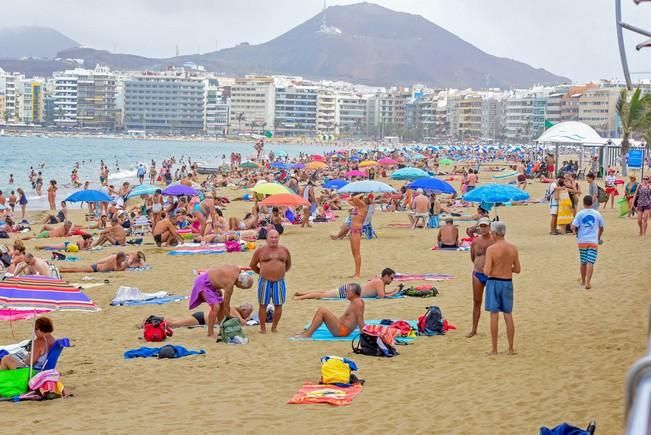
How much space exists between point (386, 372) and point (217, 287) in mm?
2174

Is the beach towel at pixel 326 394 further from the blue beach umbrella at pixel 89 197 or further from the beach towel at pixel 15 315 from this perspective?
the blue beach umbrella at pixel 89 197

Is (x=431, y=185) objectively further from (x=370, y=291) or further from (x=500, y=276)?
Result: (x=500, y=276)

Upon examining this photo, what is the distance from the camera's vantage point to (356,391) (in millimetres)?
6875

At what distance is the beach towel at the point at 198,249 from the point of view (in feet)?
53.3

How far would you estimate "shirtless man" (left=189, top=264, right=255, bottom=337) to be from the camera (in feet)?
29.4

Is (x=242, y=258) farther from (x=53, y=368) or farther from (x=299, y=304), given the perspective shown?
(x=53, y=368)

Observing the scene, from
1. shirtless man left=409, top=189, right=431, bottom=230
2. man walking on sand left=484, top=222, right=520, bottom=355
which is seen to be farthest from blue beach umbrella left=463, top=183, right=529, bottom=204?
man walking on sand left=484, top=222, right=520, bottom=355

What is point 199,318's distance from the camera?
31.8ft

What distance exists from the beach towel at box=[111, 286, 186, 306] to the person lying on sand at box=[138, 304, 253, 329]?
1.40m

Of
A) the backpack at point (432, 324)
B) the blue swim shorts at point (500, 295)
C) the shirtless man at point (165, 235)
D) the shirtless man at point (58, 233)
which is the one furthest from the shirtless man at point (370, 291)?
the shirtless man at point (58, 233)

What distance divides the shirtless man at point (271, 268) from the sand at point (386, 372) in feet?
1.28

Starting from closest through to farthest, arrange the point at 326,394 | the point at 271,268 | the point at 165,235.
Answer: the point at 326,394 → the point at 271,268 → the point at 165,235

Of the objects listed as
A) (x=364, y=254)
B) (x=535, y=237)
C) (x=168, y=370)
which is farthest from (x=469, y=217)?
(x=168, y=370)

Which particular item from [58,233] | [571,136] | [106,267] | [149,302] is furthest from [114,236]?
[571,136]
